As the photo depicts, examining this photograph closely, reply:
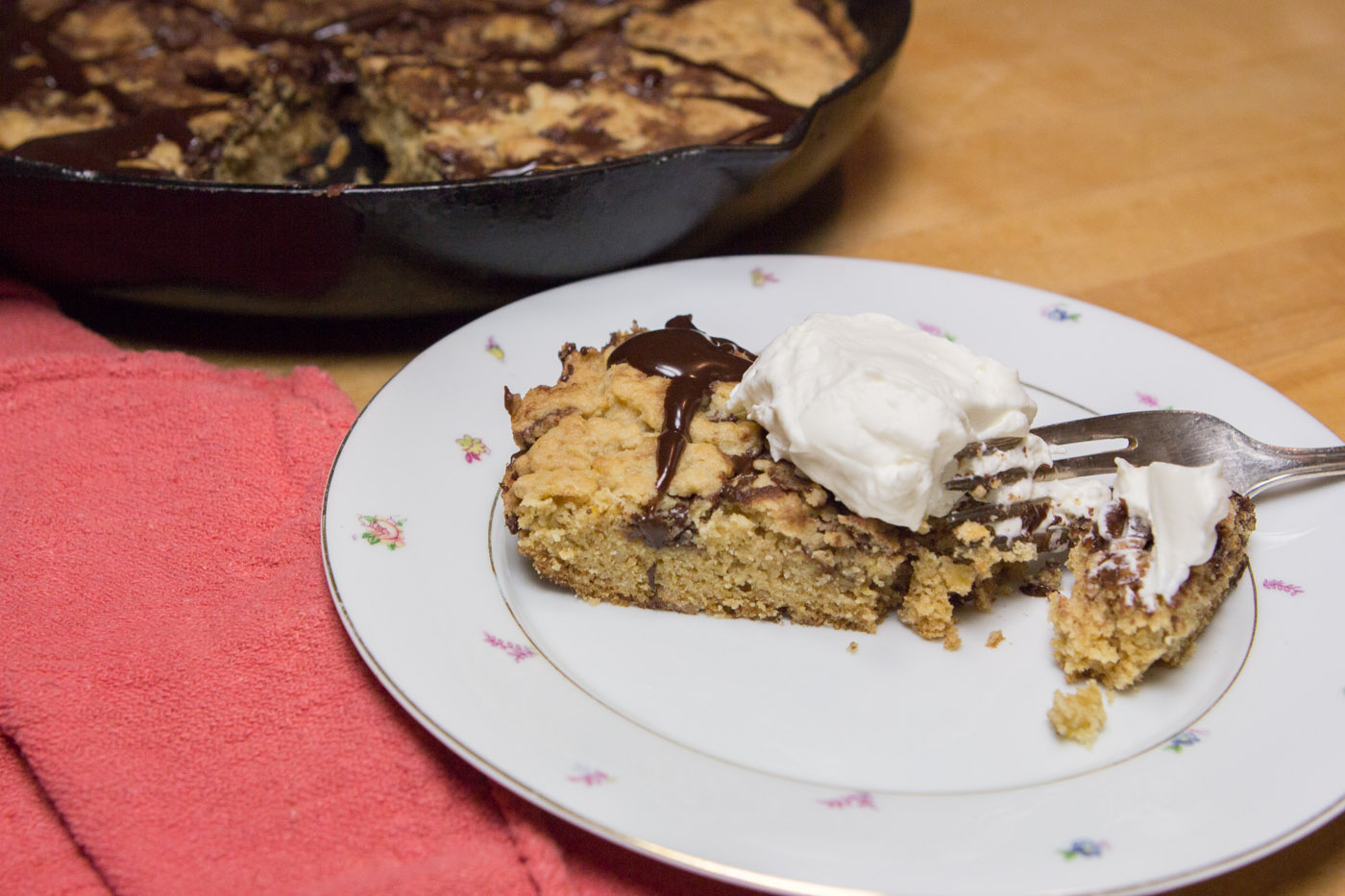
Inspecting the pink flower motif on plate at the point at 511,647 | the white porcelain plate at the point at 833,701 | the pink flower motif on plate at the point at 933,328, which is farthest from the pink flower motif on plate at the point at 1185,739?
the pink flower motif on plate at the point at 933,328

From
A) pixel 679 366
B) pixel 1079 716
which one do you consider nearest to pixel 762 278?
pixel 679 366

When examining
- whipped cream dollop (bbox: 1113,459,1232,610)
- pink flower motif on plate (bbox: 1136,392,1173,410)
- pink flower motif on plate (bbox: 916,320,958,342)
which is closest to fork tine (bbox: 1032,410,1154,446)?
pink flower motif on plate (bbox: 1136,392,1173,410)

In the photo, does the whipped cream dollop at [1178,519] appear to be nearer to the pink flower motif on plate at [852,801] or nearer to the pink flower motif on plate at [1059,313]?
the pink flower motif on plate at [852,801]

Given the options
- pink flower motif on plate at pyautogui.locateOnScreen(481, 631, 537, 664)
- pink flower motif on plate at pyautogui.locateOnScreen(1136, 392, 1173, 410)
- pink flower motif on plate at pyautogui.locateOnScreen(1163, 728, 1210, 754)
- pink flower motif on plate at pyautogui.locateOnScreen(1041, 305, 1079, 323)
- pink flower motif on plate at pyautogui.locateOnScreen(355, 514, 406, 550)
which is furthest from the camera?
pink flower motif on plate at pyautogui.locateOnScreen(1041, 305, 1079, 323)

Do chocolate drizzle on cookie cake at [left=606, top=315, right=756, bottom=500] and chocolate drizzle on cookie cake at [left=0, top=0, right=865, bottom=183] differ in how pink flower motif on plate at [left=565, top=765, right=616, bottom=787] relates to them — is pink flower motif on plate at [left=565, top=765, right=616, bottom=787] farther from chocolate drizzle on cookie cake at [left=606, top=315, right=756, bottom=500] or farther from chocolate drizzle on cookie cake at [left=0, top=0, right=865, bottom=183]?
chocolate drizzle on cookie cake at [left=0, top=0, right=865, bottom=183]

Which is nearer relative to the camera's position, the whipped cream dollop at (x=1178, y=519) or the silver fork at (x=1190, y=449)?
the whipped cream dollop at (x=1178, y=519)

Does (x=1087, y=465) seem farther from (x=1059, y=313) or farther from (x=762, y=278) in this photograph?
(x=762, y=278)

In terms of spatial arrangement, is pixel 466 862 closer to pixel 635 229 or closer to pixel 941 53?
pixel 635 229
